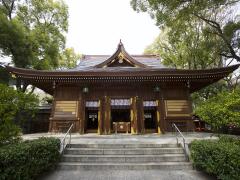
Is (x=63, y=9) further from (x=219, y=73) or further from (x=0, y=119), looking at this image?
(x=0, y=119)

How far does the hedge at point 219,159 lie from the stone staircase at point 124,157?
83 cm

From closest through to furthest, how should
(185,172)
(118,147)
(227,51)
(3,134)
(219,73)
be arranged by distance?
(3,134)
(185,172)
(118,147)
(219,73)
(227,51)

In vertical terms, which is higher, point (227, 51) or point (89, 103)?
point (227, 51)

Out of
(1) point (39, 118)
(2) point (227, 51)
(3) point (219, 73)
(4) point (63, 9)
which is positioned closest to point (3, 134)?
(3) point (219, 73)

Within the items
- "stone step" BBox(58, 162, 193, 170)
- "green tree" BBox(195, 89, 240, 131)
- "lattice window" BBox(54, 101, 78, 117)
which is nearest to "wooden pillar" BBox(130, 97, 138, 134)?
"lattice window" BBox(54, 101, 78, 117)

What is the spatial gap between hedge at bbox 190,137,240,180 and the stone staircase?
83 cm

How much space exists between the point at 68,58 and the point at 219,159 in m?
27.6

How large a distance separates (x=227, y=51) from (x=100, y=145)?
16.0 meters

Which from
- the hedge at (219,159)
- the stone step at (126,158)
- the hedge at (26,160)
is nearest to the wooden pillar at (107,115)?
the stone step at (126,158)

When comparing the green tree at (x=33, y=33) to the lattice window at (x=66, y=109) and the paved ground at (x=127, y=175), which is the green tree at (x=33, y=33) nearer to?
the lattice window at (x=66, y=109)

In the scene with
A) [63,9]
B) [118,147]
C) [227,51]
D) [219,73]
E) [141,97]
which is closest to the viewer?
[118,147]

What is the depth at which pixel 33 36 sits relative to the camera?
21.7 metres

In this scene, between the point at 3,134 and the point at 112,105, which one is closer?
the point at 3,134

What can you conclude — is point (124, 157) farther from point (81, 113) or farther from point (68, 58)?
point (68, 58)
